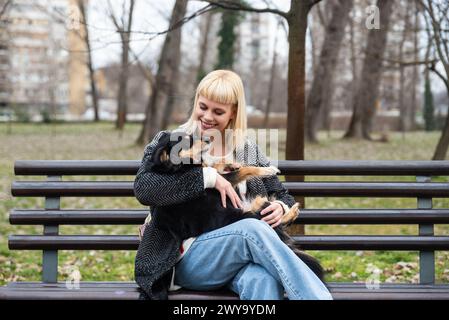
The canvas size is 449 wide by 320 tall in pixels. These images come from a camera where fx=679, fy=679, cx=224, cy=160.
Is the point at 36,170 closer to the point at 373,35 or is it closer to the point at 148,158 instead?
the point at 148,158

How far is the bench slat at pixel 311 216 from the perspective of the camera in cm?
353

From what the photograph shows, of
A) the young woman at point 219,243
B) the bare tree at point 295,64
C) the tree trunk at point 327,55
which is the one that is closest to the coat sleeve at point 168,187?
the young woman at point 219,243

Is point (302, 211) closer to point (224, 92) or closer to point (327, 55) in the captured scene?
point (224, 92)

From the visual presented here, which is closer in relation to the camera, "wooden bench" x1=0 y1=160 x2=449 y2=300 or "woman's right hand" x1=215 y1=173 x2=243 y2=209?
"woman's right hand" x1=215 y1=173 x2=243 y2=209

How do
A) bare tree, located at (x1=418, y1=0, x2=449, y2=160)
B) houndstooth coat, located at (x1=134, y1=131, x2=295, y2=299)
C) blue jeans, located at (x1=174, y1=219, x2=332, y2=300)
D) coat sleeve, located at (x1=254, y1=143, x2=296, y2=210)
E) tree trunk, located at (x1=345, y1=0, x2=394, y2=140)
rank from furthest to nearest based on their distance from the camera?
tree trunk, located at (x1=345, y1=0, x2=394, y2=140)
bare tree, located at (x1=418, y1=0, x2=449, y2=160)
coat sleeve, located at (x1=254, y1=143, x2=296, y2=210)
houndstooth coat, located at (x1=134, y1=131, x2=295, y2=299)
blue jeans, located at (x1=174, y1=219, x2=332, y2=300)

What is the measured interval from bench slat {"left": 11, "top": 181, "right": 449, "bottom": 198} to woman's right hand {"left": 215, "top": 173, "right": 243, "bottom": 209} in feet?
1.91

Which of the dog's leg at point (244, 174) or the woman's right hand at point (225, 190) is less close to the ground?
the dog's leg at point (244, 174)

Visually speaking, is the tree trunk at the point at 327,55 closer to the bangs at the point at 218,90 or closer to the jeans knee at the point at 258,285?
the bangs at the point at 218,90

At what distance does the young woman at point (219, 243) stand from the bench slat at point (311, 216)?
0.44 metres

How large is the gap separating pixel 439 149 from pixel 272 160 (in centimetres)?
1039

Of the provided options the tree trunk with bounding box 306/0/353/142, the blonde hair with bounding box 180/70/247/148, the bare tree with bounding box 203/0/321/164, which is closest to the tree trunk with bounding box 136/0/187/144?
the tree trunk with bounding box 306/0/353/142

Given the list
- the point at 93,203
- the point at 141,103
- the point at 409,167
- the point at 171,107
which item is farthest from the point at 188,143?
the point at 141,103

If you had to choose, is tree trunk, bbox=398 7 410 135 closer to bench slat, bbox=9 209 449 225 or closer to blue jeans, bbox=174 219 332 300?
bench slat, bbox=9 209 449 225

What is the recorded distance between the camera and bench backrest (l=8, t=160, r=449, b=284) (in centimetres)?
355
